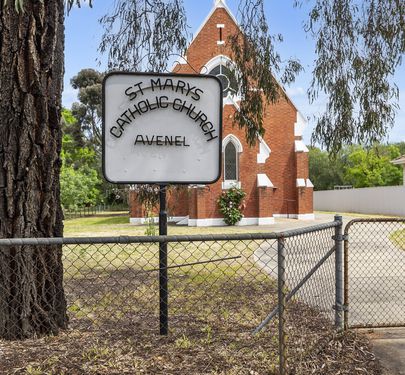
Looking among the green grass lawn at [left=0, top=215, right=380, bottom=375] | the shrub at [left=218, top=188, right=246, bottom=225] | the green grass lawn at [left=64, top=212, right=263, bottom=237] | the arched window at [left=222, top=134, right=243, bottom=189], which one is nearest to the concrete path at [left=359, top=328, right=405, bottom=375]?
the green grass lawn at [left=0, top=215, right=380, bottom=375]

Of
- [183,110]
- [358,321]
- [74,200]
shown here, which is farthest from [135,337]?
[74,200]

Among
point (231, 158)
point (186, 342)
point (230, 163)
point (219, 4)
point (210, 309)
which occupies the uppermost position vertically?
point (219, 4)

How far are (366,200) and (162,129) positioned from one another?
3284 cm

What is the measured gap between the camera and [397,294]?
7.44m

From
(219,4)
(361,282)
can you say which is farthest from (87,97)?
(361,282)

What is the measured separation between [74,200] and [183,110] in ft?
108

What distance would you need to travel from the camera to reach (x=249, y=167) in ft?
79.5

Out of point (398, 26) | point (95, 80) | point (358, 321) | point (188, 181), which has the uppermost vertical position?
point (95, 80)

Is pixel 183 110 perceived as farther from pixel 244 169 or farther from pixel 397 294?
pixel 244 169

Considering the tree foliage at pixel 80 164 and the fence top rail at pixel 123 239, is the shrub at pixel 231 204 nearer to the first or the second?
the tree foliage at pixel 80 164

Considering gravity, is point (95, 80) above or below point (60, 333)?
above

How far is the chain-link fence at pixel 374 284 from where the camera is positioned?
5.75 meters

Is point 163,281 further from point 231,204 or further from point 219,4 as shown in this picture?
point 219,4

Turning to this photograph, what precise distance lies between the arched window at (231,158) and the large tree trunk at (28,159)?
64.1 ft
